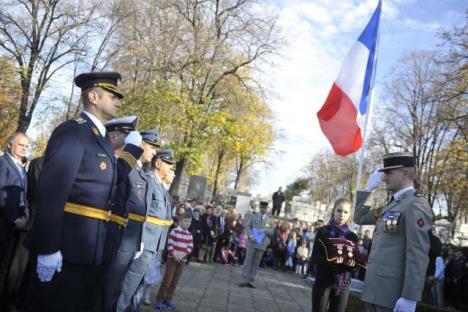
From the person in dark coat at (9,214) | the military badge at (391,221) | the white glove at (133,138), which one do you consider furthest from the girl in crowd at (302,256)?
the white glove at (133,138)

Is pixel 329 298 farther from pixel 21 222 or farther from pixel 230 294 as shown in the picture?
pixel 230 294

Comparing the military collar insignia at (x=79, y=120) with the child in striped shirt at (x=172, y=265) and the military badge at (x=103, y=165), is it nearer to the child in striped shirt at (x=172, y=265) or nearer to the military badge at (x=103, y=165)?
the military badge at (x=103, y=165)

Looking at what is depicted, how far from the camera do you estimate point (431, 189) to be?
35.3 metres

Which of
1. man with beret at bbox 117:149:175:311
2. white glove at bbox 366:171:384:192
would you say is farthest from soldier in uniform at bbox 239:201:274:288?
white glove at bbox 366:171:384:192

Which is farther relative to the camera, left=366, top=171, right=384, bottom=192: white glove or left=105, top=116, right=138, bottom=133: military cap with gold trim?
left=366, top=171, right=384, bottom=192: white glove

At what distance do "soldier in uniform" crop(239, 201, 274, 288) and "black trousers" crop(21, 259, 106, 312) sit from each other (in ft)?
28.0

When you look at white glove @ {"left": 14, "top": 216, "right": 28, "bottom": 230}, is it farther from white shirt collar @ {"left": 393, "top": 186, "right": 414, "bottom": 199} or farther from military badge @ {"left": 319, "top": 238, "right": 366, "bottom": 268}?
white shirt collar @ {"left": 393, "top": 186, "right": 414, "bottom": 199}

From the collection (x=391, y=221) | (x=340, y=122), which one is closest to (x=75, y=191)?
(x=391, y=221)

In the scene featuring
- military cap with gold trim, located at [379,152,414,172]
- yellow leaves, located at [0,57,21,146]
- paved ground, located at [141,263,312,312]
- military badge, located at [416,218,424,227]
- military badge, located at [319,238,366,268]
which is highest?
yellow leaves, located at [0,57,21,146]

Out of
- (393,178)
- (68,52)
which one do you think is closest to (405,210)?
(393,178)

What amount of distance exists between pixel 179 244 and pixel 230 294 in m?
3.16

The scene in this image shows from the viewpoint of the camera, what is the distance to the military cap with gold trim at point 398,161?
4609 millimetres

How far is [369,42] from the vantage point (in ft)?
31.9

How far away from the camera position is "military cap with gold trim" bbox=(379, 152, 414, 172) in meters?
4.61
